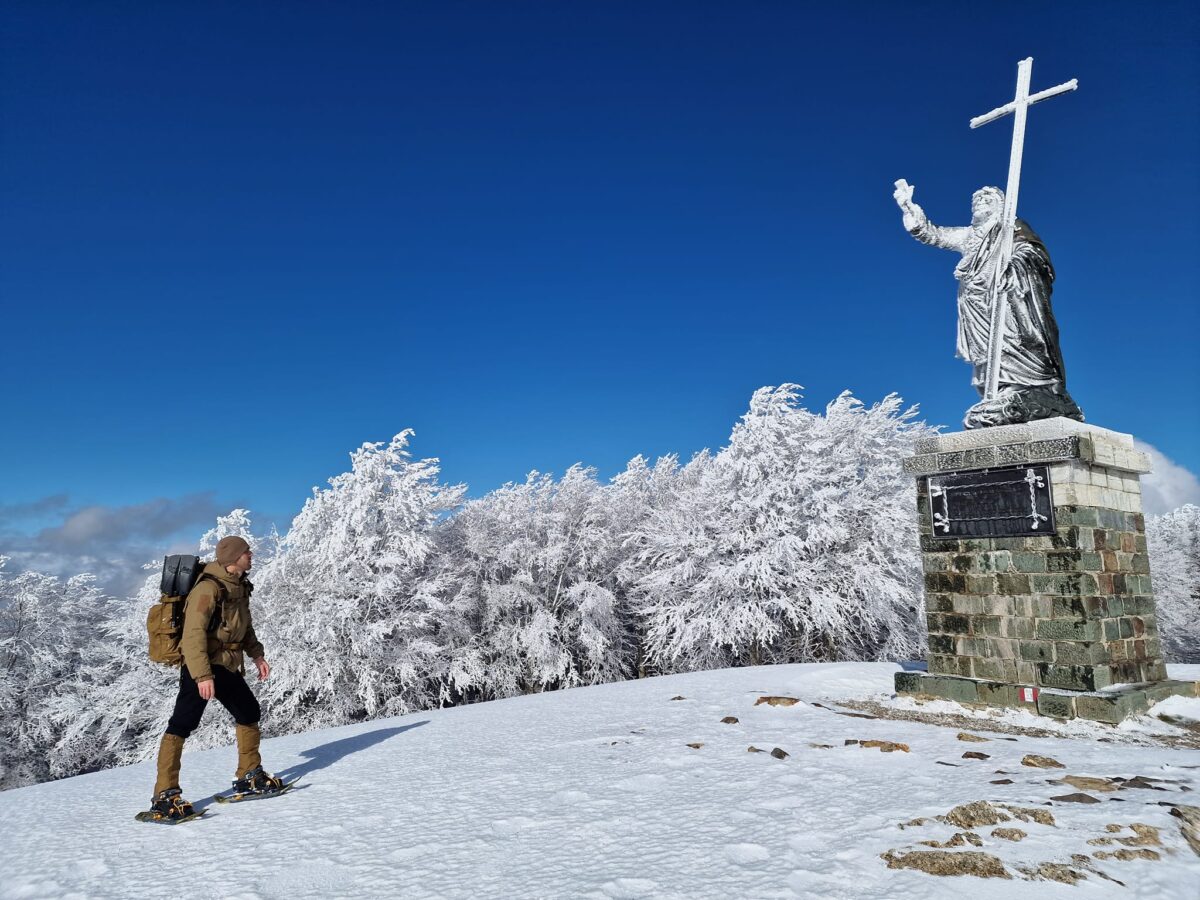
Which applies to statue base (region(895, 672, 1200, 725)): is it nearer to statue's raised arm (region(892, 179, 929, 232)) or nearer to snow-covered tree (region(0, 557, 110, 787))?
statue's raised arm (region(892, 179, 929, 232))

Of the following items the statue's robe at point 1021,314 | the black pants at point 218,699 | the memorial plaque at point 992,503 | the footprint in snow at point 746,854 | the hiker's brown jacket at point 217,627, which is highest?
the statue's robe at point 1021,314

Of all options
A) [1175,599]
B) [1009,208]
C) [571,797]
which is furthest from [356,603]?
[1175,599]

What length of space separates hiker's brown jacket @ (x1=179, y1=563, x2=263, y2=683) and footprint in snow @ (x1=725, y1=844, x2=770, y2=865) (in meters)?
3.33

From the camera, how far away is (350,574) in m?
20.2

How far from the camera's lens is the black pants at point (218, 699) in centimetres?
455

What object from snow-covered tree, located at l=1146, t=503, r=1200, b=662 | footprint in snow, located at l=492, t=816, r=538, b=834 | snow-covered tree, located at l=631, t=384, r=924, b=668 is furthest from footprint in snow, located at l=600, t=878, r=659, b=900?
snow-covered tree, located at l=1146, t=503, r=1200, b=662

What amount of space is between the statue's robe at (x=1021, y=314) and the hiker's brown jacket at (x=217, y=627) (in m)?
7.58

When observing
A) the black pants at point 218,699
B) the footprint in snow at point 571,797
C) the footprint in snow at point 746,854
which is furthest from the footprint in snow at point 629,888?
the black pants at point 218,699

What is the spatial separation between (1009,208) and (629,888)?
24.6ft

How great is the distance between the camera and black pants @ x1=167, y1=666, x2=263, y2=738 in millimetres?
4551

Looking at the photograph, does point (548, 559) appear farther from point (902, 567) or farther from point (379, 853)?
point (379, 853)

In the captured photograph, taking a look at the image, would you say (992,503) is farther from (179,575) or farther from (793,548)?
(793,548)

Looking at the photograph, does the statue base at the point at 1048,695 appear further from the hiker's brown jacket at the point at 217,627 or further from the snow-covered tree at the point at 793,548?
the snow-covered tree at the point at 793,548

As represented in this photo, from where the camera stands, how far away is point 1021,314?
746cm
